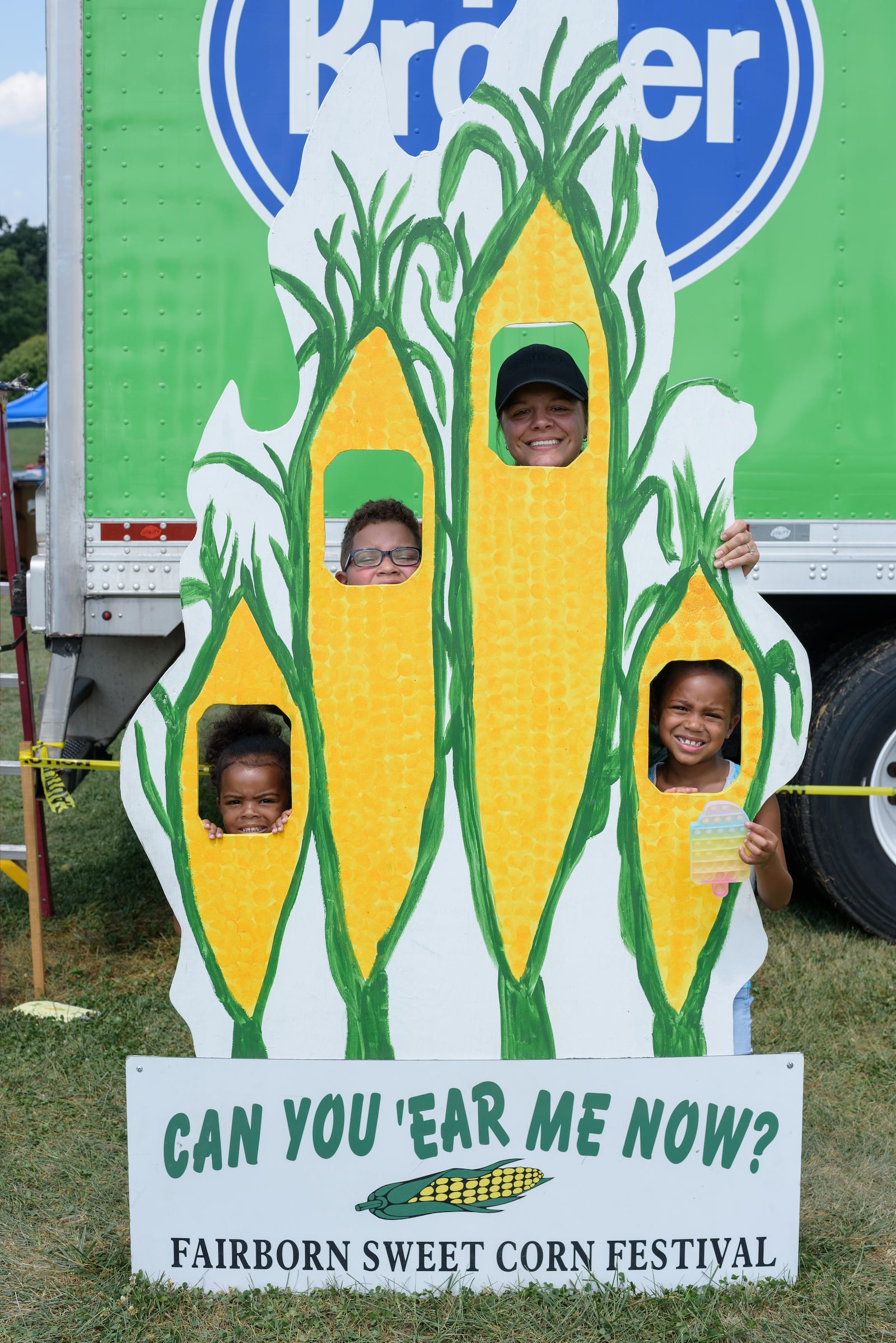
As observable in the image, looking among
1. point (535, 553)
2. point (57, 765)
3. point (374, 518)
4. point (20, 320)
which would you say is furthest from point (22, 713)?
point (20, 320)

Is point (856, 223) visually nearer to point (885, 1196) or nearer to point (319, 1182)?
point (885, 1196)

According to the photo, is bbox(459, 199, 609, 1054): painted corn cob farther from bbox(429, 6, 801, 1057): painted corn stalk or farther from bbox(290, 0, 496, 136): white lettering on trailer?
bbox(290, 0, 496, 136): white lettering on trailer

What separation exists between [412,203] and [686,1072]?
1633mm

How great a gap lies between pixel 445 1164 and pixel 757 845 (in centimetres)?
80

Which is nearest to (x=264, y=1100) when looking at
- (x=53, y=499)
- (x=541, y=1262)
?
(x=541, y=1262)

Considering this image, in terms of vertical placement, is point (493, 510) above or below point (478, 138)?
below

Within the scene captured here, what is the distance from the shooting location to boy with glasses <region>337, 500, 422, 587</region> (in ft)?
7.39

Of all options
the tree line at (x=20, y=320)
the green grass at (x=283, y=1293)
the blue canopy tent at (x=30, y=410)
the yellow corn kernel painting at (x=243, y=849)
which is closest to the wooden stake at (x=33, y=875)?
the green grass at (x=283, y=1293)

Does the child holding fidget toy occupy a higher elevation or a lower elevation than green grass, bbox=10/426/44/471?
lower

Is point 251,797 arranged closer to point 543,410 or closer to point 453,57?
point 543,410

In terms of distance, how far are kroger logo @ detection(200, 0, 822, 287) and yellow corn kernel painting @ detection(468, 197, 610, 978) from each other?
1461 mm

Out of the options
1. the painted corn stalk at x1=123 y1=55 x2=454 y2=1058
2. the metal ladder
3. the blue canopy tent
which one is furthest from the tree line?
the painted corn stalk at x1=123 y1=55 x2=454 y2=1058

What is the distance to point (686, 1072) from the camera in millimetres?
2049

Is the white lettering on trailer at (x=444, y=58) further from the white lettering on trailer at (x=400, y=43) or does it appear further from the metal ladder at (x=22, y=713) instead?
the metal ladder at (x=22, y=713)
